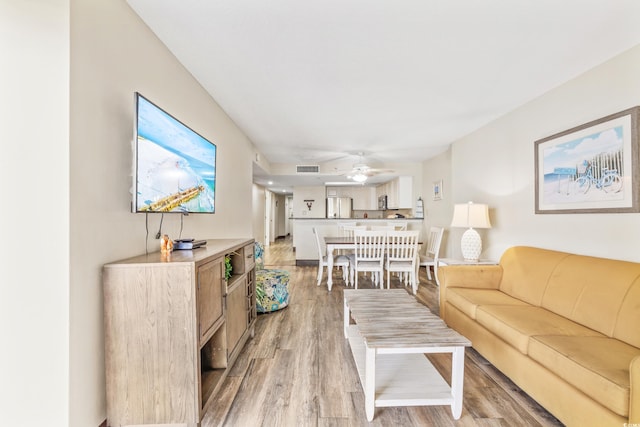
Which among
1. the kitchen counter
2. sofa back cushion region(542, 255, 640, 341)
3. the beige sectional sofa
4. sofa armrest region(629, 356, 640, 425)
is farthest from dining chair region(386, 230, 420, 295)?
sofa armrest region(629, 356, 640, 425)

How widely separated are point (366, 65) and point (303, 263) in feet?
15.5

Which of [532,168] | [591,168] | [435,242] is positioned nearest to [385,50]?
[591,168]

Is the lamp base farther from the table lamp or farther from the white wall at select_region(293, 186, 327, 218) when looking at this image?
the white wall at select_region(293, 186, 327, 218)

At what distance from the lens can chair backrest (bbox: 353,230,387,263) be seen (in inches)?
160

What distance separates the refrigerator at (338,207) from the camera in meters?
8.45

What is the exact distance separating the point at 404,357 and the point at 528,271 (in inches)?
55.4

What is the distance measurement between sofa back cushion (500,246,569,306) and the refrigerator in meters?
5.84

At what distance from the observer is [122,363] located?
54.5 inches

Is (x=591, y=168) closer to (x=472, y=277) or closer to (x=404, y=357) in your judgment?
(x=472, y=277)

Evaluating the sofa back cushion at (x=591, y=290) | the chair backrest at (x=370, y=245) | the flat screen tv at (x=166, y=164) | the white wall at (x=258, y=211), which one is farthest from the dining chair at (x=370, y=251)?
the white wall at (x=258, y=211)

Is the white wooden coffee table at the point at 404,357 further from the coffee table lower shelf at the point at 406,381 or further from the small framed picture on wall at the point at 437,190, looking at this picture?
the small framed picture on wall at the point at 437,190

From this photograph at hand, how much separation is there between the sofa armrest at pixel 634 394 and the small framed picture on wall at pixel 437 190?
14.5ft

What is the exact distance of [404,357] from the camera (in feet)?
6.68

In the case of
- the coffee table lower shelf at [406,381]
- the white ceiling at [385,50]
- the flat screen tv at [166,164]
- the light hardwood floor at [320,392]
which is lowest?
the light hardwood floor at [320,392]
